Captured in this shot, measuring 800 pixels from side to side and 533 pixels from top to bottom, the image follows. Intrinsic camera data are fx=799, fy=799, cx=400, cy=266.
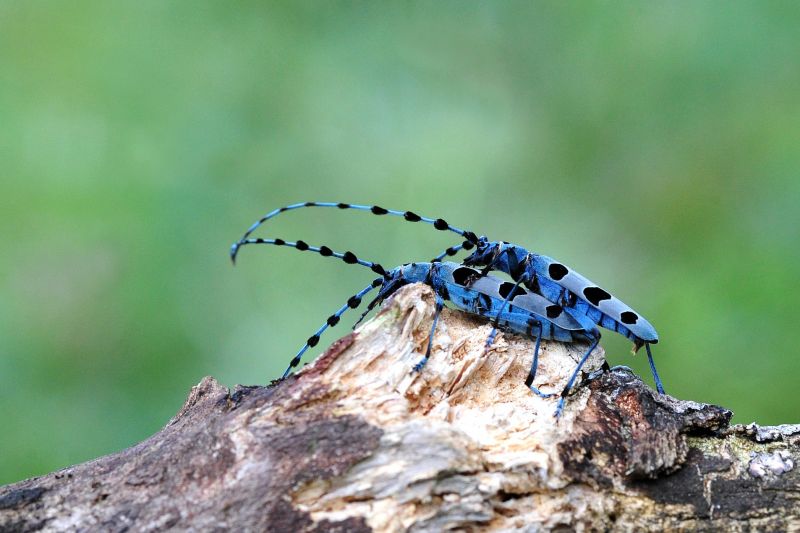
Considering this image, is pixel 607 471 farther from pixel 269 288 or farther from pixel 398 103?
pixel 398 103

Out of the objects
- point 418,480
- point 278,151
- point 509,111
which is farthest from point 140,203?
point 418,480

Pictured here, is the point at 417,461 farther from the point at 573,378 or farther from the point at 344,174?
the point at 344,174

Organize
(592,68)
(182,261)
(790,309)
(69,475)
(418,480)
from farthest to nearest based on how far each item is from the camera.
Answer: (592,68) → (182,261) → (790,309) → (69,475) → (418,480)

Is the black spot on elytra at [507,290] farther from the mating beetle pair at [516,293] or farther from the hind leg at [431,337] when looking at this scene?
the hind leg at [431,337]

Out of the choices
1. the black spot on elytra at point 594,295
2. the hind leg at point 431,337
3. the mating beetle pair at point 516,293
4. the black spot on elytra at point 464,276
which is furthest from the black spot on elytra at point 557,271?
the hind leg at point 431,337

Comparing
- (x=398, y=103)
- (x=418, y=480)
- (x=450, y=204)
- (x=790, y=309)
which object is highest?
(x=398, y=103)

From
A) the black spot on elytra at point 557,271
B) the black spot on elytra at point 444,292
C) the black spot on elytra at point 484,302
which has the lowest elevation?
the black spot on elytra at point 484,302

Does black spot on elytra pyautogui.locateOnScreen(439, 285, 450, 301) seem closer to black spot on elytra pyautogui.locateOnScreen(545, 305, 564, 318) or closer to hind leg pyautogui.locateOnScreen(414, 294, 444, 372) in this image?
hind leg pyautogui.locateOnScreen(414, 294, 444, 372)

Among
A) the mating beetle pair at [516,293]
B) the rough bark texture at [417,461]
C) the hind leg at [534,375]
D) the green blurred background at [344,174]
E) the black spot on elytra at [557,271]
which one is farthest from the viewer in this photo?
the green blurred background at [344,174]

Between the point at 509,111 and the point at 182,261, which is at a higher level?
the point at 509,111
